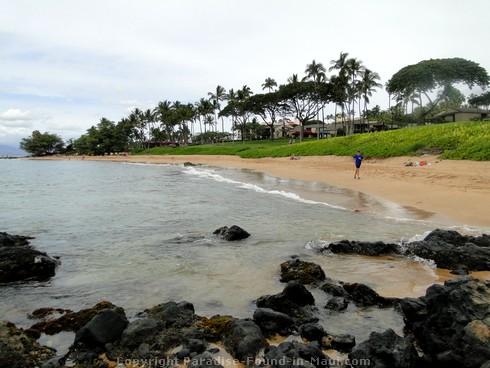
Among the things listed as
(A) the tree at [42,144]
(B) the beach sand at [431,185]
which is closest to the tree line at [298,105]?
(A) the tree at [42,144]

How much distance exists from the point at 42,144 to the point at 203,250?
142514mm

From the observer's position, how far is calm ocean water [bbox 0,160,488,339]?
7.12 meters

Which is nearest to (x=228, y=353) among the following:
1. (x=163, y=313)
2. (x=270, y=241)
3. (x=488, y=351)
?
(x=163, y=313)

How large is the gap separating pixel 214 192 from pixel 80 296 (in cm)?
1687

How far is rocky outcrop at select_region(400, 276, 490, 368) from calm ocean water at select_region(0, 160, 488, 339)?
0.80 metres

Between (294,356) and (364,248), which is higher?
(294,356)

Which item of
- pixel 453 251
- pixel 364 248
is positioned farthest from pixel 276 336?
pixel 453 251

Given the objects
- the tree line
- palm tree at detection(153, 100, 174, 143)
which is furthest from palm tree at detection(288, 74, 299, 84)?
palm tree at detection(153, 100, 174, 143)

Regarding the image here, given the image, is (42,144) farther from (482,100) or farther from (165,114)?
(482,100)

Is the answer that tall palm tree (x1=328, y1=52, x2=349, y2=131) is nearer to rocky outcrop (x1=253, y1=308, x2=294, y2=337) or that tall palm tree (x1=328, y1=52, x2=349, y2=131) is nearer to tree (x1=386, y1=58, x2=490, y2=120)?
tree (x1=386, y1=58, x2=490, y2=120)

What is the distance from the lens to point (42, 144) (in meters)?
132

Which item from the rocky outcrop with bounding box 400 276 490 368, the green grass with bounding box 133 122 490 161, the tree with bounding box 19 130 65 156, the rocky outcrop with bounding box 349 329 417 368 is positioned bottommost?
the rocky outcrop with bounding box 349 329 417 368

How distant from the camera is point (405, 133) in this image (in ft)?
134

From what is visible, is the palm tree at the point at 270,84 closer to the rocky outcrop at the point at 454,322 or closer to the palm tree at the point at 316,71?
the palm tree at the point at 316,71
